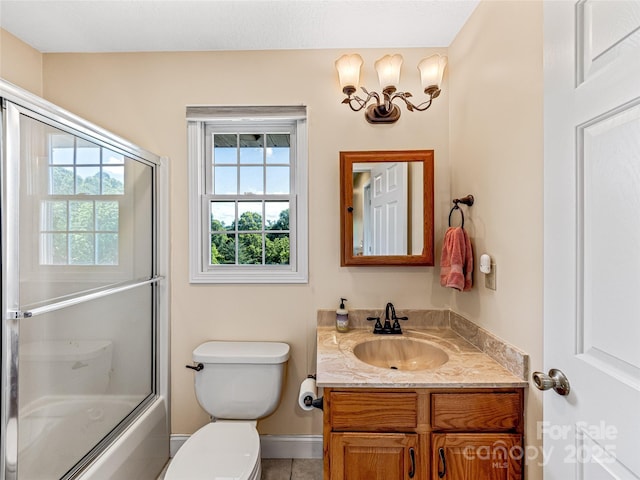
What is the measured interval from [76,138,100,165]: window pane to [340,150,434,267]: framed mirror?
45.8 inches

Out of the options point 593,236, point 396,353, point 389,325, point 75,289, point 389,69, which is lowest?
point 396,353

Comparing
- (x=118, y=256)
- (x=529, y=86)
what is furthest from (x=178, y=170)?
(x=529, y=86)

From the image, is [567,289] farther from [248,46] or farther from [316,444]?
[248,46]

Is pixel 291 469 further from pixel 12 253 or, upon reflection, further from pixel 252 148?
pixel 252 148

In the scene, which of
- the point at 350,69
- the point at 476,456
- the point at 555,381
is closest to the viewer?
the point at 555,381

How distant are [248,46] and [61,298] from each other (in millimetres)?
1553

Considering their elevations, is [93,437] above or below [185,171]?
Result: below

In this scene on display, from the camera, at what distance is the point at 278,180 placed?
1959 mm

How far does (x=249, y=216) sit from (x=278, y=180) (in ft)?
0.92

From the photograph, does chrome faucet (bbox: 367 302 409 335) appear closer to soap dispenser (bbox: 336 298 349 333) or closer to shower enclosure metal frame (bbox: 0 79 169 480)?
soap dispenser (bbox: 336 298 349 333)

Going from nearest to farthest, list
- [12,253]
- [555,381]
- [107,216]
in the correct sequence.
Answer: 1. [555,381]
2. [12,253]
3. [107,216]

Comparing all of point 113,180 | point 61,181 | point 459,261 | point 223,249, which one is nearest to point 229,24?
point 113,180

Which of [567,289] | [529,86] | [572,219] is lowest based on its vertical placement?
[567,289]

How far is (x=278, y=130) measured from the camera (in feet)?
6.39
